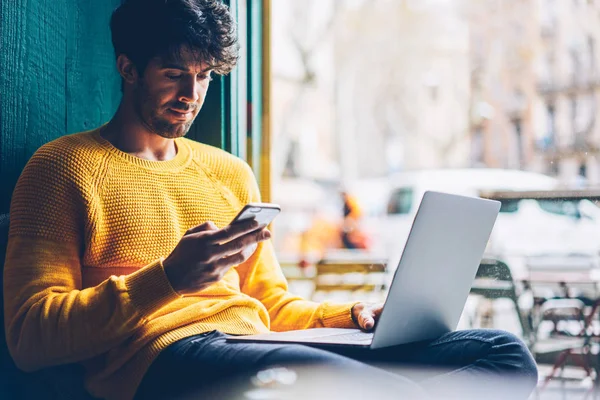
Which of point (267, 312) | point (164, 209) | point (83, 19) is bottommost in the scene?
point (267, 312)

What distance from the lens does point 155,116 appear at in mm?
1401

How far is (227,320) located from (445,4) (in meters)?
9.77

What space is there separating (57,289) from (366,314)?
0.60 meters

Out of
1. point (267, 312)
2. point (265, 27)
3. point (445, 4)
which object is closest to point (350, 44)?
point (445, 4)

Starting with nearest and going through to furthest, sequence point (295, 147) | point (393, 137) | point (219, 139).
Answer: point (219, 139), point (295, 147), point (393, 137)

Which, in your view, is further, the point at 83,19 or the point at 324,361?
the point at 83,19

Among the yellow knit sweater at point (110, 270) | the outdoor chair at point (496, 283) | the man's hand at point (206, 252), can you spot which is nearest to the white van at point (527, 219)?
the outdoor chair at point (496, 283)

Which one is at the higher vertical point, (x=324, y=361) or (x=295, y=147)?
(x=324, y=361)

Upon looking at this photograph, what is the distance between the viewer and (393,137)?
1320 centimetres

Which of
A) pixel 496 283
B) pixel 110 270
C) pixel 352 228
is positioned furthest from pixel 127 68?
pixel 352 228

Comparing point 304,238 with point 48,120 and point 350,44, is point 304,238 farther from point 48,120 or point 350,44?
point 48,120

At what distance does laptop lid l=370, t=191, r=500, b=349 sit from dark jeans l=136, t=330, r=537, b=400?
0.06 m

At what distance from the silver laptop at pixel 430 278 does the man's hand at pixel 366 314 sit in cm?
2

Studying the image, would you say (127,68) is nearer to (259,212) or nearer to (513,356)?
(259,212)
